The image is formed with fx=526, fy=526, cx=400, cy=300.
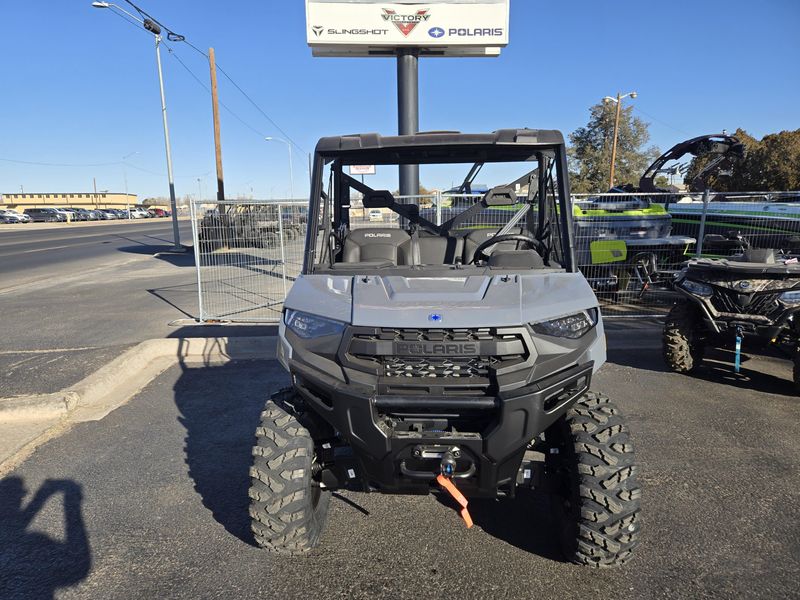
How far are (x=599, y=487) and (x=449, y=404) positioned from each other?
2.96ft

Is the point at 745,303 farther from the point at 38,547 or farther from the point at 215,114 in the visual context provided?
the point at 215,114

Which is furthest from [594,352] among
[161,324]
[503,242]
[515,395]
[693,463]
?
[161,324]

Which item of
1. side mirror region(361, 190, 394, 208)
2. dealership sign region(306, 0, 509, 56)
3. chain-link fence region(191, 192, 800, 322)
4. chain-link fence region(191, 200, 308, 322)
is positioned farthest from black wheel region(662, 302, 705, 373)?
dealership sign region(306, 0, 509, 56)

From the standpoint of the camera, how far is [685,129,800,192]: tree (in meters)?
25.7

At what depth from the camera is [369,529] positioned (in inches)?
126

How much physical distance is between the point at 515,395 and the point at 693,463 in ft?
8.11

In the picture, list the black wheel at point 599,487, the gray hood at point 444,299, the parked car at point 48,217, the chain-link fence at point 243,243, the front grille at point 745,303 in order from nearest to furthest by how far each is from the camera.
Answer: the gray hood at point 444,299
the black wheel at point 599,487
the front grille at point 745,303
the chain-link fence at point 243,243
the parked car at point 48,217

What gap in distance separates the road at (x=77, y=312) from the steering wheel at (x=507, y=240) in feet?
15.2

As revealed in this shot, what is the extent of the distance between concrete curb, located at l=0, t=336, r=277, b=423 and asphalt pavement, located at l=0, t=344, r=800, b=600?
1.41ft

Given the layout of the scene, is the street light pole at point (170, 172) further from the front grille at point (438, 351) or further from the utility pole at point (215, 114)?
the front grille at point (438, 351)

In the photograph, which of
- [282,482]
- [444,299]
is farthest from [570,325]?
[282,482]

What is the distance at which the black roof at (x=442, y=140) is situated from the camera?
3246mm

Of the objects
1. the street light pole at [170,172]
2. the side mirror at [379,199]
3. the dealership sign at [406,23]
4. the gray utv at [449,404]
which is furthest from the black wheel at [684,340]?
the street light pole at [170,172]

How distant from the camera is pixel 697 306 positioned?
5.74m
